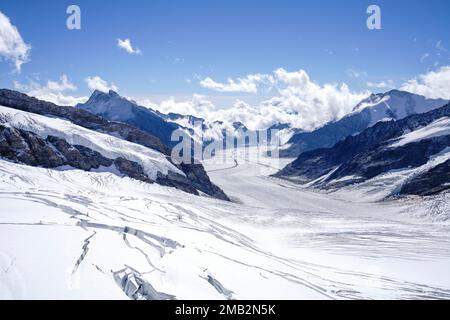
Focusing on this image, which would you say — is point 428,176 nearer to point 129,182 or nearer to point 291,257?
point 129,182

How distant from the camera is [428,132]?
6516 inches

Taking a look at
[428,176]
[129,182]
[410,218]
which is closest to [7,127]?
[129,182]

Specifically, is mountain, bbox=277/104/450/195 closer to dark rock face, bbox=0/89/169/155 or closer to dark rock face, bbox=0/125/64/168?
dark rock face, bbox=0/89/169/155

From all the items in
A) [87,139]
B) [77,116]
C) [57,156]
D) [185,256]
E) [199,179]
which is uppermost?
[77,116]

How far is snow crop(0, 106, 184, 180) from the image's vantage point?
2879 inches

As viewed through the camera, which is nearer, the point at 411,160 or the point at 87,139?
the point at 87,139

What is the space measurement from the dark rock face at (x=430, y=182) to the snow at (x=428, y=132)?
44653 mm

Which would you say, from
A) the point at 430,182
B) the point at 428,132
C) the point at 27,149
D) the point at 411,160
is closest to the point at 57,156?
the point at 27,149

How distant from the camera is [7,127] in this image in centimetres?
6619

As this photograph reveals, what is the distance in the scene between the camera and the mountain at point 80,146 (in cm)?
6541

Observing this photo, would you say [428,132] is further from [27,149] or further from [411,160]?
[27,149]

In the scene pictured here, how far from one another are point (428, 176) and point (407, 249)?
3661 inches

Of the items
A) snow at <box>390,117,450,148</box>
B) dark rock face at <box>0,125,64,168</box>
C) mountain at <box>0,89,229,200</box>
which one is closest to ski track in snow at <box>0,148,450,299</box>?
dark rock face at <box>0,125,64,168</box>

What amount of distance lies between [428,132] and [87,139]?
143 meters
